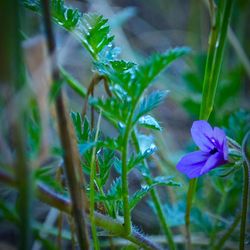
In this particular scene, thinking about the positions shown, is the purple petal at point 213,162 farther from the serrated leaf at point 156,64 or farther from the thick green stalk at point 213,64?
the serrated leaf at point 156,64

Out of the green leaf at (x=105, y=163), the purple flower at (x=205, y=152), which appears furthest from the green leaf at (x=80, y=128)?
the purple flower at (x=205, y=152)

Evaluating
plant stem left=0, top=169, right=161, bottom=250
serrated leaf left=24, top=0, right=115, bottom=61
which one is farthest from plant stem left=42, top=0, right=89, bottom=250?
serrated leaf left=24, top=0, right=115, bottom=61

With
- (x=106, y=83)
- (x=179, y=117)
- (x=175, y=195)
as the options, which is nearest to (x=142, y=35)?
(x=179, y=117)

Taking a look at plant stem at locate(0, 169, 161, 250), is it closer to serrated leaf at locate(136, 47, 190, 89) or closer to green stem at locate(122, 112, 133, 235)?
green stem at locate(122, 112, 133, 235)

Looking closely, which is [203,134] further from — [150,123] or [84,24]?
[84,24]

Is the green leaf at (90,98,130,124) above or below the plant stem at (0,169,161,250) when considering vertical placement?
above

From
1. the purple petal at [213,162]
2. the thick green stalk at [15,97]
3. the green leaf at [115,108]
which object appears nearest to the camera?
the thick green stalk at [15,97]

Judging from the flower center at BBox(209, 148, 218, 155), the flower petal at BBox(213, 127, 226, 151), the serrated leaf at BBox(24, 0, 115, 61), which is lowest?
the flower center at BBox(209, 148, 218, 155)

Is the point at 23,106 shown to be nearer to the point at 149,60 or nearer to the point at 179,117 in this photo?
the point at 149,60
